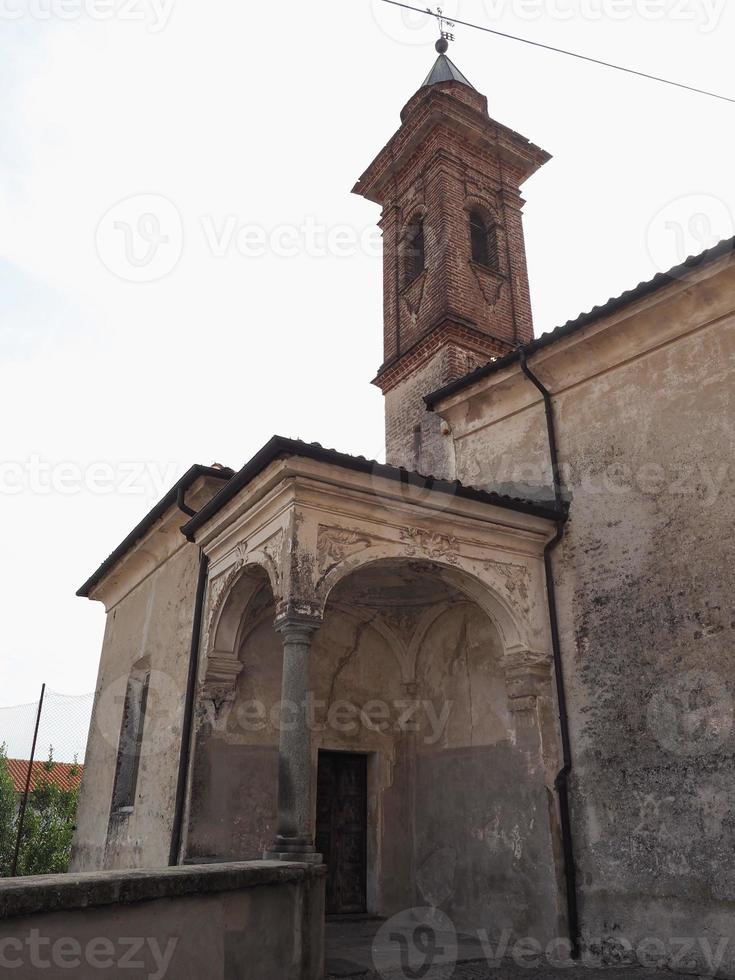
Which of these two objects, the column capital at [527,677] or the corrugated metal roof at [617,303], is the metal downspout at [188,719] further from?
the corrugated metal roof at [617,303]

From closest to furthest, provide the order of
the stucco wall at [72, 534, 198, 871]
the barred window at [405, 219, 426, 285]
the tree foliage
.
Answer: the stucco wall at [72, 534, 198, 871] → the barred window at [405, 219, 426, 285] → the tree foliage

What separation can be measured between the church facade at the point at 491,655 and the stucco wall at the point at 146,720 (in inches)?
3.1

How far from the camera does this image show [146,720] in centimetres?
1009

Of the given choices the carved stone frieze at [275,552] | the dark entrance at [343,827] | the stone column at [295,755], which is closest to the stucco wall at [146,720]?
the dark entrance at [343,827]

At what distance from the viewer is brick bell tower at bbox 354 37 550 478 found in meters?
13.3

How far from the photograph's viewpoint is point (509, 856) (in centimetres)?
747

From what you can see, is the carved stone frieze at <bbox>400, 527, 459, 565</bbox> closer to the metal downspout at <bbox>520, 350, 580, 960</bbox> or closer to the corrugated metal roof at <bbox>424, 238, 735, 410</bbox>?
the metal downspout at <bbox>520, 350, 580, 960</bbox>

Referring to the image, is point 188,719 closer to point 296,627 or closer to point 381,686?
point 381,686

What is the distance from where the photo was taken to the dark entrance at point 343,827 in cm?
868

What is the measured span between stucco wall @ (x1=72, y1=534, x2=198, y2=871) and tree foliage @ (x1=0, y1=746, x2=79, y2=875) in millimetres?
11711

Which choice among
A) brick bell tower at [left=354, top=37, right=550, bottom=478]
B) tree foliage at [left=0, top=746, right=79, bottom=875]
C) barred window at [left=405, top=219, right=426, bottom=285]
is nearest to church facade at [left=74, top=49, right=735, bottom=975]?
brick bell tower at [left=354, top=37, right=550, bottom=478]

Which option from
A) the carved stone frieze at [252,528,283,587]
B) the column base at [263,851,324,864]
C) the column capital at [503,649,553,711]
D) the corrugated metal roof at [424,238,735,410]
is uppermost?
the corrugated metal roof at [424,238,735,410]

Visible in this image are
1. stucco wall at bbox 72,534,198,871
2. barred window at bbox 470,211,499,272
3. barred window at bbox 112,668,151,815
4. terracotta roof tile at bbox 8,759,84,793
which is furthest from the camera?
terracotta roof tile at bbox 8,759,84,793

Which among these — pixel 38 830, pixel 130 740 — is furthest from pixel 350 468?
pixel 38 830
